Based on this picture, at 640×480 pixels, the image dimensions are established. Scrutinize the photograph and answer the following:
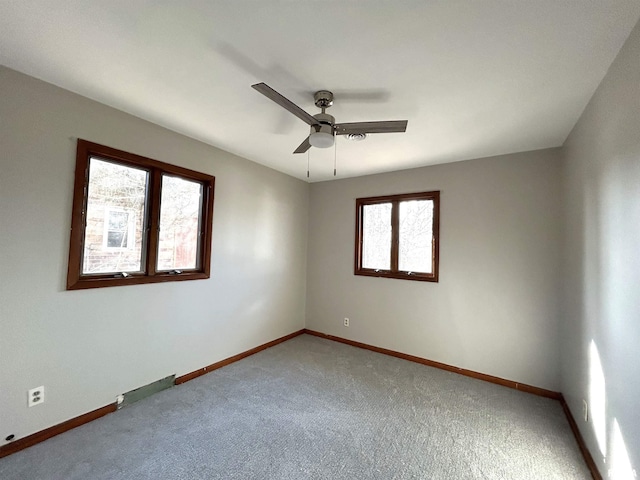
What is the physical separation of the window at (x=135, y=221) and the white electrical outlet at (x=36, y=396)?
686 millimetres

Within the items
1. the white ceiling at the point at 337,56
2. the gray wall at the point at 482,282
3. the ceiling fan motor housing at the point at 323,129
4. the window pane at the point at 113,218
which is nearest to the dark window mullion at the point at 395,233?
the gray wall at the point at 482,282

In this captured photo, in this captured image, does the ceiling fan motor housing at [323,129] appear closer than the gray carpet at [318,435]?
No

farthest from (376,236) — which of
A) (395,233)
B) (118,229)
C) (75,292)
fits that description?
(75,292)

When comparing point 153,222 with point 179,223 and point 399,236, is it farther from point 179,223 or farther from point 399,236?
point 399,236

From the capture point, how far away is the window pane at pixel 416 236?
3.47m

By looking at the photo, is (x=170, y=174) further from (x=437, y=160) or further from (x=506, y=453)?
(x=506, y=453)

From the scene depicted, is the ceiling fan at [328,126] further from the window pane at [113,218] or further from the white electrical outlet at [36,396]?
the white electrical outlet at [36,396]

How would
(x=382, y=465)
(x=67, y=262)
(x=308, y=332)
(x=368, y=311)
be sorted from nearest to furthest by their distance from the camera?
(x=382, y=465)
(x=67, y=262)
(x=368, y=311)
(x=308, y=332)

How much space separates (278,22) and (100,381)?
9.09ft

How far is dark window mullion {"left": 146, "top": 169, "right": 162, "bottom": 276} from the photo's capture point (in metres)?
2.54

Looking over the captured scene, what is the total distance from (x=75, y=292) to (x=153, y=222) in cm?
78

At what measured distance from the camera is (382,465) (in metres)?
1.76

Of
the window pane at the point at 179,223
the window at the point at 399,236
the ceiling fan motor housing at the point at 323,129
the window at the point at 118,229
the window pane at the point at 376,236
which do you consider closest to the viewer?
the ceiling fan motor housing at the point at 323,129

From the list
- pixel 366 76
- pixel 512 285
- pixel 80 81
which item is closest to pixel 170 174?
pixel 80 81
